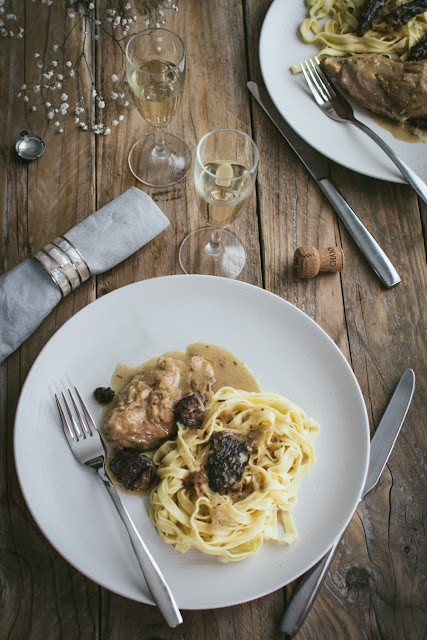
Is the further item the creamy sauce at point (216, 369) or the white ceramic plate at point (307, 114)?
the white ceramic plate at point (307, 114)

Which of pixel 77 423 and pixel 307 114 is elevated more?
pixel 307 114

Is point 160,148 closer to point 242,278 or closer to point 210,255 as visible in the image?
point 210,255

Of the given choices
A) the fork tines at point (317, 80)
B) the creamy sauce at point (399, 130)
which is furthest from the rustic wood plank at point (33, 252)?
the creamy sauce at point (399, 130)

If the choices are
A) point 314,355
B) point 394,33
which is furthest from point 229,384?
point 394,33

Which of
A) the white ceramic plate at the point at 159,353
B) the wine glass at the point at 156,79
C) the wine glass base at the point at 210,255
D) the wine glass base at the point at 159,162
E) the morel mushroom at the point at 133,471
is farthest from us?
the wine glass base at the point at 159,162

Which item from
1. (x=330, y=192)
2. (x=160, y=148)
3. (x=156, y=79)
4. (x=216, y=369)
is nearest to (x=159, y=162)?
(x=160, y=148)

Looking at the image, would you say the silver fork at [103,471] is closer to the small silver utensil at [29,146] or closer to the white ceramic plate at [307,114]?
the small silver utensil at [29,146]

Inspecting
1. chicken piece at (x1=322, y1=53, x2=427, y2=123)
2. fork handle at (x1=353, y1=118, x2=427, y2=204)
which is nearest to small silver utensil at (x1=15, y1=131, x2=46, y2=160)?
chicken piece at (x1=322, y1=53, x2=427, y2=123)
